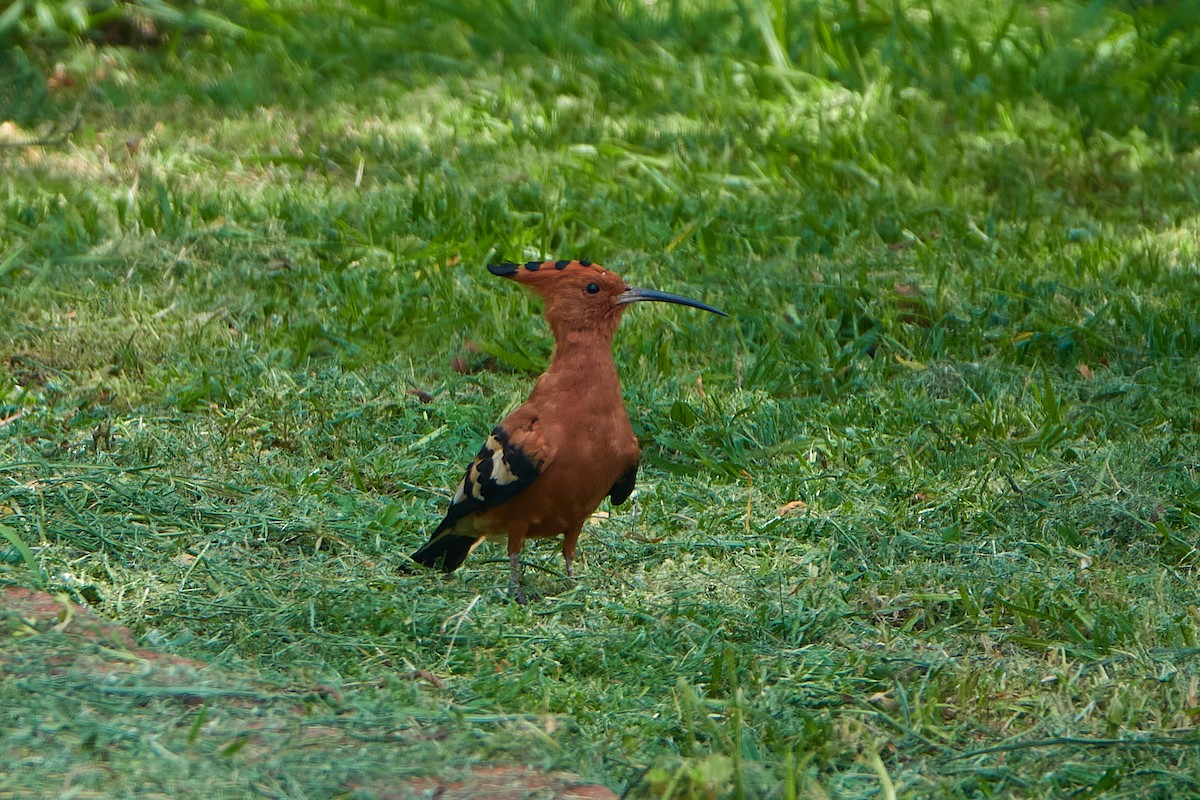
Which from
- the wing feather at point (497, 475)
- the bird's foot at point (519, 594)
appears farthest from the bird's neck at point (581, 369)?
the bird's foot at point (519, 594)

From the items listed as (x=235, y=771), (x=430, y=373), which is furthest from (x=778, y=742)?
(x=430, y=373)

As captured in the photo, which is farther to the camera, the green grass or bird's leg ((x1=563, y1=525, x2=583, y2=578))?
bird's leg ((x1=563, y1=525, x2=583, y2=578))

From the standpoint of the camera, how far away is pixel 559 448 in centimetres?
401

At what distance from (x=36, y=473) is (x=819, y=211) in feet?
12.4

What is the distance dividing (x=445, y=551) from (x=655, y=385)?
1.62 meters

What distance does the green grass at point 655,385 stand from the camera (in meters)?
3.32

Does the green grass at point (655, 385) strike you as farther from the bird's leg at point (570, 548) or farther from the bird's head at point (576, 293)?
the bird's head at point (576, 293)

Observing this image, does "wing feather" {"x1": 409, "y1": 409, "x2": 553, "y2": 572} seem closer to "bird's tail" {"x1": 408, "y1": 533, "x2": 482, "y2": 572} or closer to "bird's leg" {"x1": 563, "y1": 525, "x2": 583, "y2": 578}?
"bird's tail" {"x1": 408, "y1": 533, "x2": 482, "y2": 572}

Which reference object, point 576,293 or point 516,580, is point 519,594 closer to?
point 516,580

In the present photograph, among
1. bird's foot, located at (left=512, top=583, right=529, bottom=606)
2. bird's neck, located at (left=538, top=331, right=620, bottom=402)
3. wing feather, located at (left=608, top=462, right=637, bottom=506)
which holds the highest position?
bird's neck, located at (left=538, top=331, right=620, bottom=402)

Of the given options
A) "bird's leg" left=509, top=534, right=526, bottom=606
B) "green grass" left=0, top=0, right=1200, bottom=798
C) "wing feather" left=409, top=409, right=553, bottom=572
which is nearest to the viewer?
"green grass" left=0, top=0, right=1200, bottom=798

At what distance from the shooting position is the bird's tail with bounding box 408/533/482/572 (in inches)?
164

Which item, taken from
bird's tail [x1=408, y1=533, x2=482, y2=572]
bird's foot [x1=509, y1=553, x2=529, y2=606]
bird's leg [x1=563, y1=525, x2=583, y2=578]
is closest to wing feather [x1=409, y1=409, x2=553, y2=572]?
bird's tail [x1=408, y1=533, x2=482, y2=572]

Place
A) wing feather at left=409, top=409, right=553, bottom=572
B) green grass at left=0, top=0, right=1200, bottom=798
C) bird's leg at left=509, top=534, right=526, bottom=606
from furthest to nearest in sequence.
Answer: bird's leg at left=509, top=534, right=526, bottom=606 < wing feather at left=409, top=409, right=553, bottom=572 < green grass at left=0, top=0, right=1200, bottom=798
